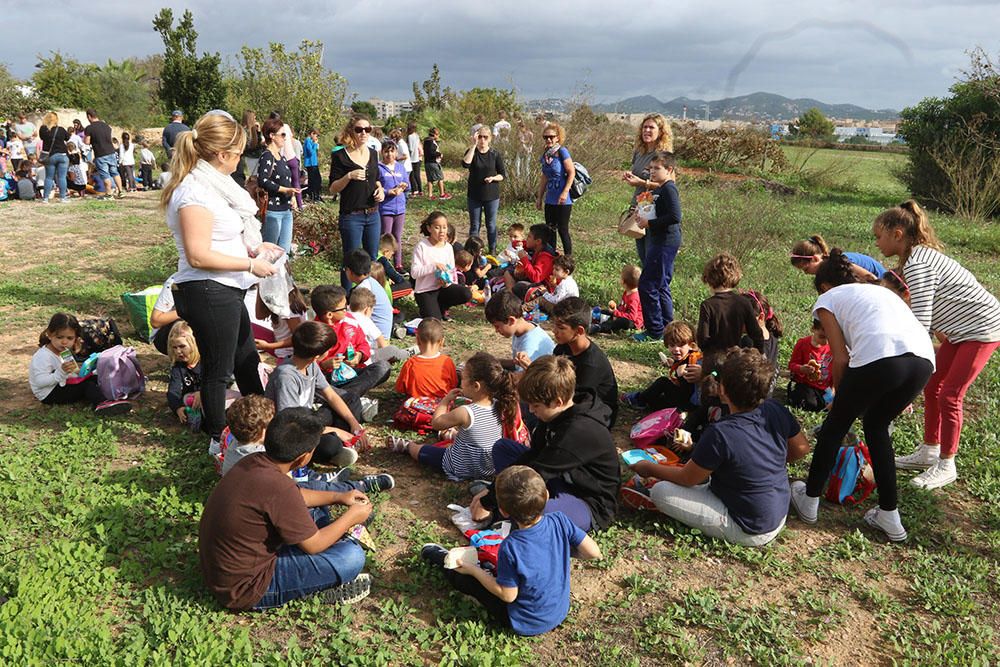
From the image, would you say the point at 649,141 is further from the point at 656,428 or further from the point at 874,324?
the point at 874,324

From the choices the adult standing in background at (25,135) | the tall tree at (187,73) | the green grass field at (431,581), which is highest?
the tall tree at (187,73)

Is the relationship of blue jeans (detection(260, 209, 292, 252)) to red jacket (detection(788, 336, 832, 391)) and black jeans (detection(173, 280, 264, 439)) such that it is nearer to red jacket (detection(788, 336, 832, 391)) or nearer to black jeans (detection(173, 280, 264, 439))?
black jeans (detection(173, 280, 264, 439))

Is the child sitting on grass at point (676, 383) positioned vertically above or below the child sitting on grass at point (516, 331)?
below

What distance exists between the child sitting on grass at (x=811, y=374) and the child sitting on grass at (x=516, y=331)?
200 centimetres

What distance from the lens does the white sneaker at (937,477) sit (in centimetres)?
430

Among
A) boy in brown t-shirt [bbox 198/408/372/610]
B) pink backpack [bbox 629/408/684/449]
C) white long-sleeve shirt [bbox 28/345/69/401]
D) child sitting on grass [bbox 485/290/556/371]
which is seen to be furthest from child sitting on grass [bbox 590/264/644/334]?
white long-sleeve shirt [bbox 28/345/69/401]

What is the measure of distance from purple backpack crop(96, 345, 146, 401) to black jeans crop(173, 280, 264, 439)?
119 centimetres

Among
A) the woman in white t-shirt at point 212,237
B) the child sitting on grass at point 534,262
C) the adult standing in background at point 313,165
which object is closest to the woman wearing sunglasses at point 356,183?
the child sitting on grass at point 534,262

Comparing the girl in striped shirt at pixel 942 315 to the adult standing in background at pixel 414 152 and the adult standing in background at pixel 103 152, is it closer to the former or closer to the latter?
the adult standing in background at pixel 414 152

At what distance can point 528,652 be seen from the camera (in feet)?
9.55

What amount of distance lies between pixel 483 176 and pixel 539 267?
196 cm

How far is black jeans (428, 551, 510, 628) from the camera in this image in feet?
9.95

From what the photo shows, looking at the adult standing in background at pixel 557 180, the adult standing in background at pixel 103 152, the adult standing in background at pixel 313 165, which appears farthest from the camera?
the adult standing in background at pixel 313 165

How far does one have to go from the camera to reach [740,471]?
3.51m
